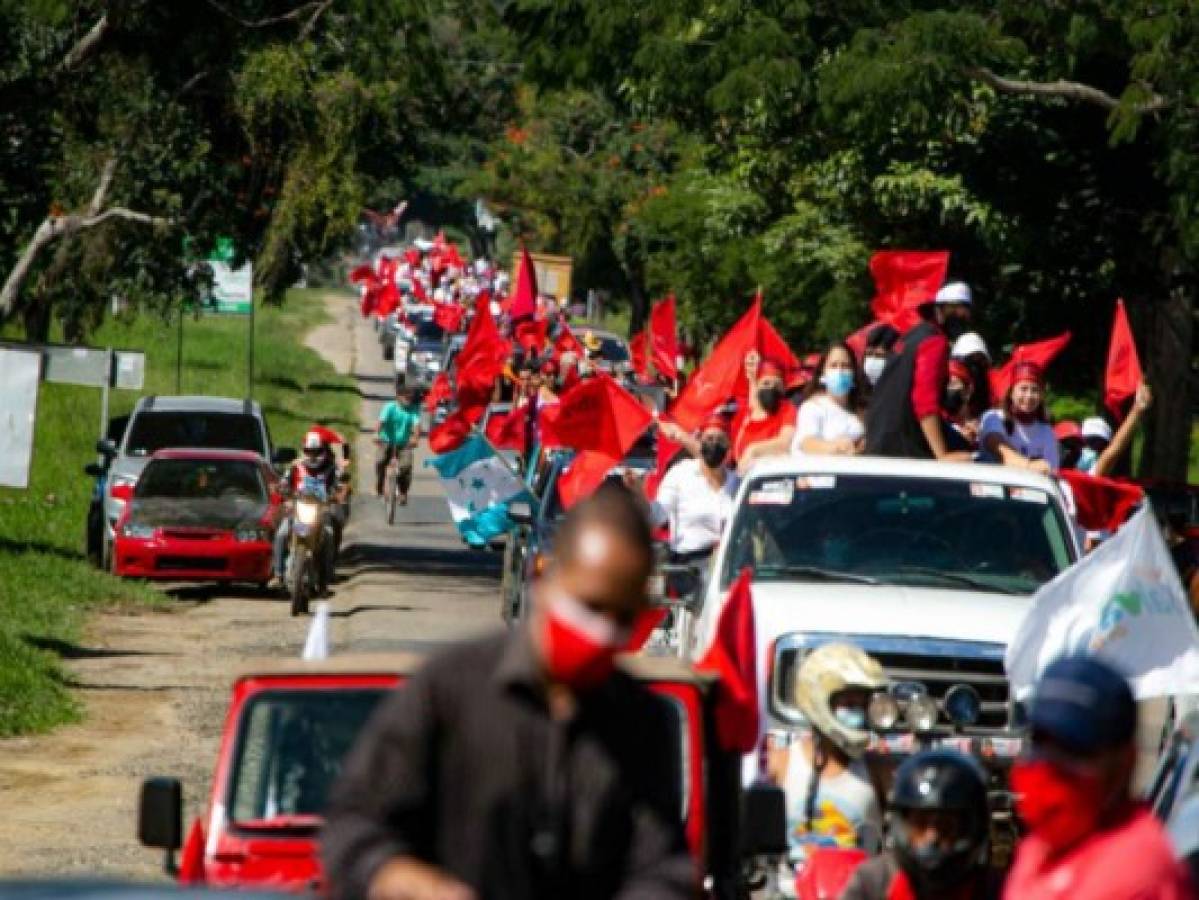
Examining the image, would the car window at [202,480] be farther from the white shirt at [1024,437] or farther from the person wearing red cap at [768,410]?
the white shirt at [1024,437]

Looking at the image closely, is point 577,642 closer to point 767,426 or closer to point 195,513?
point 767,426

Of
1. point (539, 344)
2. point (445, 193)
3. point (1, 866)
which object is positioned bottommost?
point (1, 866)

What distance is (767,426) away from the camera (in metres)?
15.9

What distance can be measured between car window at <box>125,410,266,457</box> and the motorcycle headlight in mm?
4558

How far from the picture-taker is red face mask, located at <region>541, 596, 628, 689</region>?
4562 millimetres

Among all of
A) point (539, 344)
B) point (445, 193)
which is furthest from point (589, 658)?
point (445, 193)

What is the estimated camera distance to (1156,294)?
101 ft

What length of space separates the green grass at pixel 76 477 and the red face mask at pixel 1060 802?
13024 mm

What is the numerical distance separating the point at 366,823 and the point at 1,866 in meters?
8.72

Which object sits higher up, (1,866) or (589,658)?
(589,658)

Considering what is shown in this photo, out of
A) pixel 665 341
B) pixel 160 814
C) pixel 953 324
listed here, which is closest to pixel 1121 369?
pixel 953 324

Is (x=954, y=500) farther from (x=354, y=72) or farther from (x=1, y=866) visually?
(x=354, y=72)

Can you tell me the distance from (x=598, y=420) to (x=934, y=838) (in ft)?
40.0

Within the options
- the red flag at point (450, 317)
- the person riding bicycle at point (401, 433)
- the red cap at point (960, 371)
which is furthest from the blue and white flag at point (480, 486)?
the red flag at point (450, 317)
